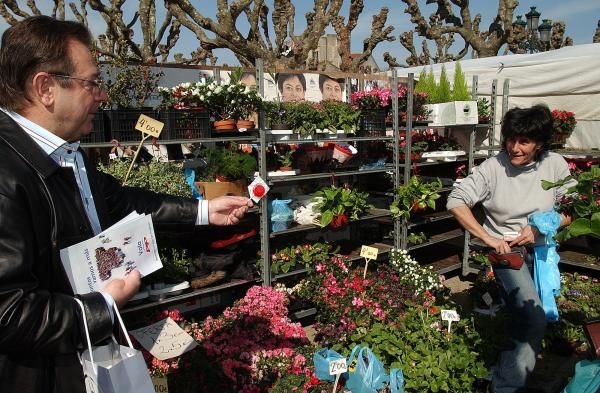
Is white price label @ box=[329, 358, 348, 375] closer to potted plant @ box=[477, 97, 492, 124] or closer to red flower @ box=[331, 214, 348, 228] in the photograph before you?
red flower @ box=[331, 214, 348, 228]

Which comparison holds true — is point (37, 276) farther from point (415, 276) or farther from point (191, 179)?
point (415, 276)

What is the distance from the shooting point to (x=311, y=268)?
4.33 meters

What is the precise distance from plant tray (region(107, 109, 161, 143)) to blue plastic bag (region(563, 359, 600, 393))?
10.2 ft

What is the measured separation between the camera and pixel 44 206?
126 centimetres

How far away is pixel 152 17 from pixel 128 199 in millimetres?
11169

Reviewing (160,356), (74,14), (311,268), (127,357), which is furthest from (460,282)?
(74,14)

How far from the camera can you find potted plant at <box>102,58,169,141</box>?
11.3ft

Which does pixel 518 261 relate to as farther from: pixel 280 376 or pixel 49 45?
pixel 49 45

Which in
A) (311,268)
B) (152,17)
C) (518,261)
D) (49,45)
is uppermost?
(152,17)

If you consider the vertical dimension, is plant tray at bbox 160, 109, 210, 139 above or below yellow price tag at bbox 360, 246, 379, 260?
above

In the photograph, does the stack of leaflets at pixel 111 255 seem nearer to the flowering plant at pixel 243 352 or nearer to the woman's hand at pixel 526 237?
the flowering plant at pixel 243 352

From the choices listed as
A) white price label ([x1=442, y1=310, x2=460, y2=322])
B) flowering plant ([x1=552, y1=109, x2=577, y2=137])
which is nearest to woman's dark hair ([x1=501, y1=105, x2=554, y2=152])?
white price label ([x1=442, y1=310, x2=460, y2=322])

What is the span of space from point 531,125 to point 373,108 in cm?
225

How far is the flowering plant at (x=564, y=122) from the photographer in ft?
19.5
